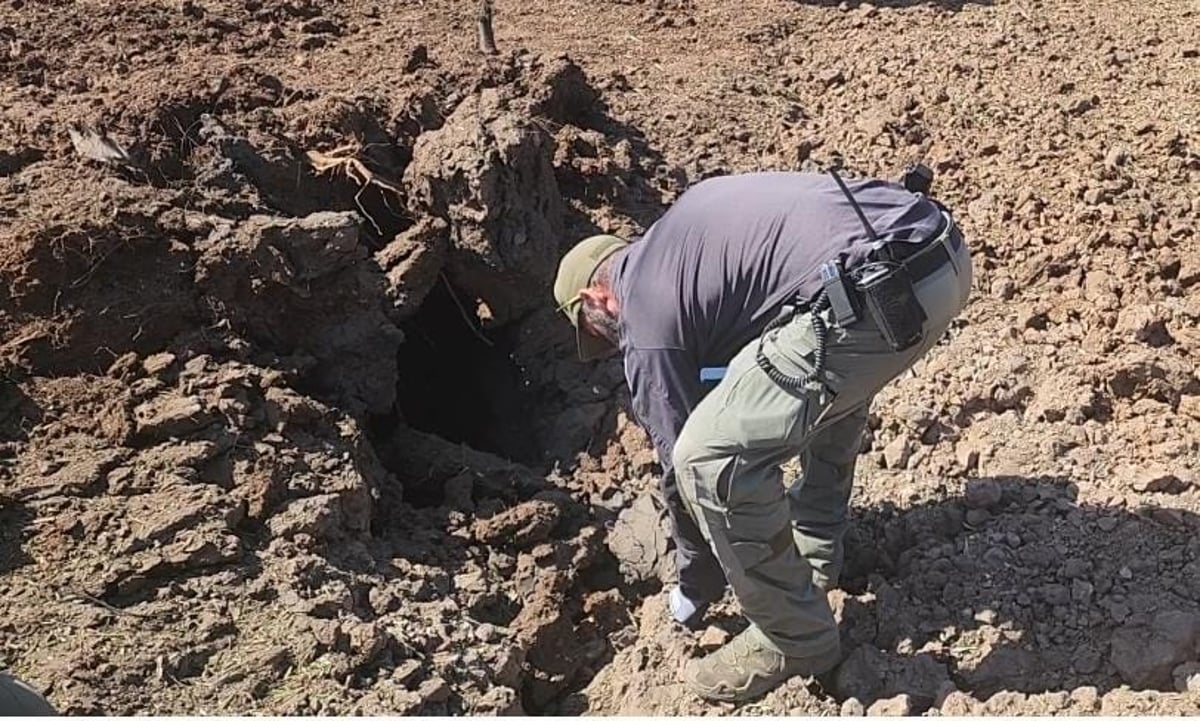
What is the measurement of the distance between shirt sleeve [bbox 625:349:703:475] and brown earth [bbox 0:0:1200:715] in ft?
2.73

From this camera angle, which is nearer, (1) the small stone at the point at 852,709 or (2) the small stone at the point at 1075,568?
(1) the small stone at the point at 852,709

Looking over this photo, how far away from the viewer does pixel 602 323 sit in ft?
10.6

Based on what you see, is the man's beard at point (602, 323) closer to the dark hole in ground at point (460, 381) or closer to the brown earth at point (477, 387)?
the brown earth at point (477, 387)

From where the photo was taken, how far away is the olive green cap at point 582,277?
327cm

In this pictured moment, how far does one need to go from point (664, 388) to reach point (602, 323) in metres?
0.27

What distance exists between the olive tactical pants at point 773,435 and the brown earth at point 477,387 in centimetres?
Result: 41

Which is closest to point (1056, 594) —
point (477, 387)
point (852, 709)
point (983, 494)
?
point (983, 494)

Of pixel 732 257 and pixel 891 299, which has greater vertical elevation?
pixel 732 257

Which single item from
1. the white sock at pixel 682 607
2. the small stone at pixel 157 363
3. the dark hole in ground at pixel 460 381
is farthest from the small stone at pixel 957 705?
the small stone at pixel 157 363

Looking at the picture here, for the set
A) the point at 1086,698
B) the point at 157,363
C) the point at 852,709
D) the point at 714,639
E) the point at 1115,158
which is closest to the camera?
the point at 1086,698

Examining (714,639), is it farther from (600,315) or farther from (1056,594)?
(600,315)

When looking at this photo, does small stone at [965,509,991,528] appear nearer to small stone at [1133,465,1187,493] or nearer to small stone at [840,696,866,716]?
small stone at [1133,465,1187,493]

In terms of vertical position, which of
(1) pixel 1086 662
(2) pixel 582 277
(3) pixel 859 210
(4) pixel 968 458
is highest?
(3) pixel 859 210

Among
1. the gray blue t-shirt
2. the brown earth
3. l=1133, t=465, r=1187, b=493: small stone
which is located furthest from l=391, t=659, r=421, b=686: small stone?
l=1133, t=465, r=1187, b=493: small stone
